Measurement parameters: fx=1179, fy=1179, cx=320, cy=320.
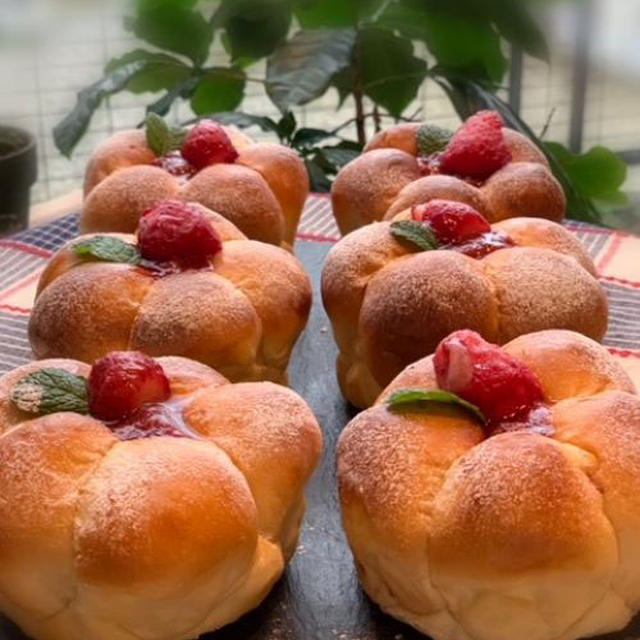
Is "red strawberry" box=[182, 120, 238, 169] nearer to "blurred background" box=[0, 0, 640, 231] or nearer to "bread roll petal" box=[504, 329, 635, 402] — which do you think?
"blurred background" box=[0, 0, 640, 231]

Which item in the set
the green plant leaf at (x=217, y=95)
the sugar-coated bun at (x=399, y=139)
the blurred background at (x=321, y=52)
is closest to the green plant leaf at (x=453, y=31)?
the blurred background at (x=321, y=52)

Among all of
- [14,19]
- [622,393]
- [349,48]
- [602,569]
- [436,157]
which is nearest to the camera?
[602,569]

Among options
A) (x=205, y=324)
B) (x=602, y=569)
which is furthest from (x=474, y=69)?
(x=602, y=569)

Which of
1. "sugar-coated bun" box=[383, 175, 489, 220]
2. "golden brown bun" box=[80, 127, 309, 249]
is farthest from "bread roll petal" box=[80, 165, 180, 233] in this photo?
"sugar-coated bun" box=[383, 175, 489, 220]

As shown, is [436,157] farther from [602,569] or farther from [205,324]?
[602,569]

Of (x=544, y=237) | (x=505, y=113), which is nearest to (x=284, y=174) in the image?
(x=544, y=237)

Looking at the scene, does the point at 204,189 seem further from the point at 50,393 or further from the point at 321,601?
the point at 321,601

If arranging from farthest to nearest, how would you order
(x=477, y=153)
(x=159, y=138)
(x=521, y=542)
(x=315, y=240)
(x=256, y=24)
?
1. (x=256, y=24)
2. (x=315, y=240)
3. (x=159, y=138)
4. (x=477, y=153)
5. (x=521, y=542)
